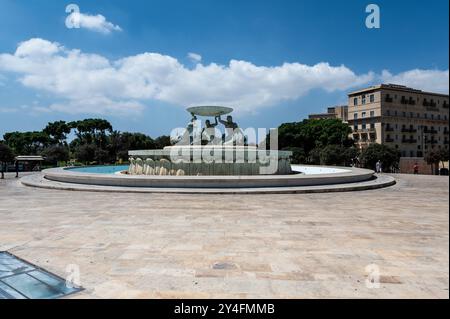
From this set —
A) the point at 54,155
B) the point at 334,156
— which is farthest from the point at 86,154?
the point at 334,156

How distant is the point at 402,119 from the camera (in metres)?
55.2

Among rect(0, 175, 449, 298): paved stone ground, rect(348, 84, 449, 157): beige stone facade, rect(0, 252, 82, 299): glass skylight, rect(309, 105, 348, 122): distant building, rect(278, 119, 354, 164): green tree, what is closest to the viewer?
rect(0, 252, 82, 299): glass skylight

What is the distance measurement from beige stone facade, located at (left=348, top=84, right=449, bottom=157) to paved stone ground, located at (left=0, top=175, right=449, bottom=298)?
48673 mm

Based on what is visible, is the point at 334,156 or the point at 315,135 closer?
the point at 334,156

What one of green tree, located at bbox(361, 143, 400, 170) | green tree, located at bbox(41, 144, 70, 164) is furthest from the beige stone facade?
green tree, located at bbox(41, 144, 70, 164)

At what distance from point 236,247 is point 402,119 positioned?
58321 millimetres

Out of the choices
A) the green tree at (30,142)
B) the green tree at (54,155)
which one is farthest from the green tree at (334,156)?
the green tree at (30,142)

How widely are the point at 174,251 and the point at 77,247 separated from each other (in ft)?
5.87

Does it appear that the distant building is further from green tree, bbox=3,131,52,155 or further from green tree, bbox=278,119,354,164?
green tree, bbox=3,131,52,155

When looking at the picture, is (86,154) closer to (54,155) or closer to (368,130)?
(54,155)

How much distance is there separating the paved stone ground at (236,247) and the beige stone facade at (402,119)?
4867cm

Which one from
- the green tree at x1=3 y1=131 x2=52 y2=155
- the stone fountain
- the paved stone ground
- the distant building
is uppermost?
the distant building

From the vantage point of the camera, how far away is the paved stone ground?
407cm
